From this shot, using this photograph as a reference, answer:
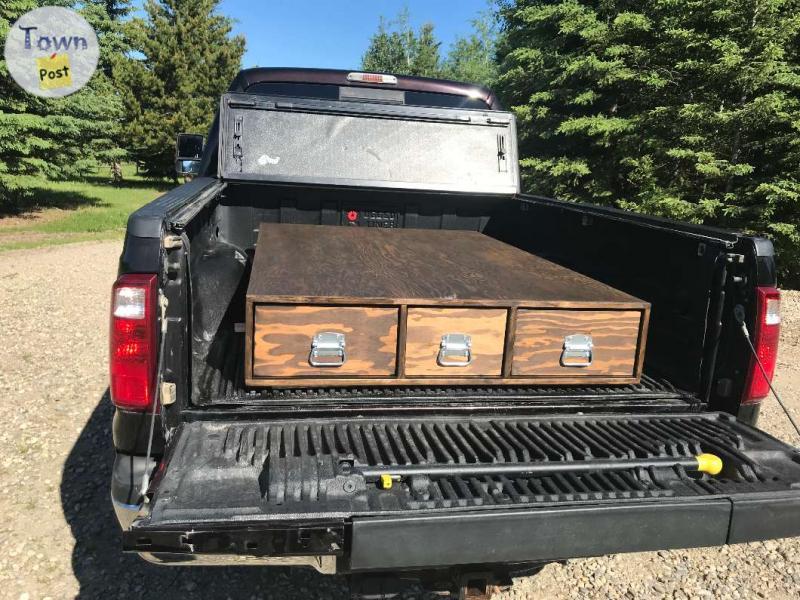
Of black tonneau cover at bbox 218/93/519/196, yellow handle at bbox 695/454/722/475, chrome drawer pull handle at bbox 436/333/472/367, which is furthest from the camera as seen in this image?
black tonneau cover at bbox 218/93/519/196

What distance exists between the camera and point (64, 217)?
16094 millimetres

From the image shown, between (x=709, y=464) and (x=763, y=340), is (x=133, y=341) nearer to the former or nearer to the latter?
(x=709, y=464)

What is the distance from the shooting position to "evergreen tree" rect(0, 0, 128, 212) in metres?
13.2

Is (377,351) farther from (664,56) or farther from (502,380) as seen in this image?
(664,56)

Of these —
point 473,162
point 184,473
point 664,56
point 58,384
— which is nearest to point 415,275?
point 184,473

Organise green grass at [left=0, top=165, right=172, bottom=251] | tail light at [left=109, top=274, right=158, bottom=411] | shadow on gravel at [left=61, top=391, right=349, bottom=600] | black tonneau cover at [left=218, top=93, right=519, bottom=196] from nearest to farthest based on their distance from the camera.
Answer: tail light at [left=109, top=274, right=158, bottom=411]
shadow on gravel at [left=61, top=391, right=349, bottom=600]
black tonneau cover at [left=218, top=93, right=519, bottom=196]
green grass at [left=0, top=165, right=172, bottom=251]

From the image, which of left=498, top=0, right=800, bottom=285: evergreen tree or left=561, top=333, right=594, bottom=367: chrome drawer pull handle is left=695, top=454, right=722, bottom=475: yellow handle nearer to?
left=561, top=333, right=594, bottom=367: chrome drawer pull handle

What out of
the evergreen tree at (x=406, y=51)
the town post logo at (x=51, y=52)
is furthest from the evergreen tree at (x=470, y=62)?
the town post logo at (x=51, y=52)

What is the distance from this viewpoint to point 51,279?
9047 millimetres

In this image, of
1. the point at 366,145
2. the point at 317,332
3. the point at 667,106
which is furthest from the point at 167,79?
the point at 317,332

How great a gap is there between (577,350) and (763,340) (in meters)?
0.67

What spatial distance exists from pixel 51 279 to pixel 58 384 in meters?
4.75

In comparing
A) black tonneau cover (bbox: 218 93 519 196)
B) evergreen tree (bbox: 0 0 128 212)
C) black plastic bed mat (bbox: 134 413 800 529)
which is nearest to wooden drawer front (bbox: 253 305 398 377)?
black plastic bed mat (bbox: 134 413 800 529)

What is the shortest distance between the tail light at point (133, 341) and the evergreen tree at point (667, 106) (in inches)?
438
